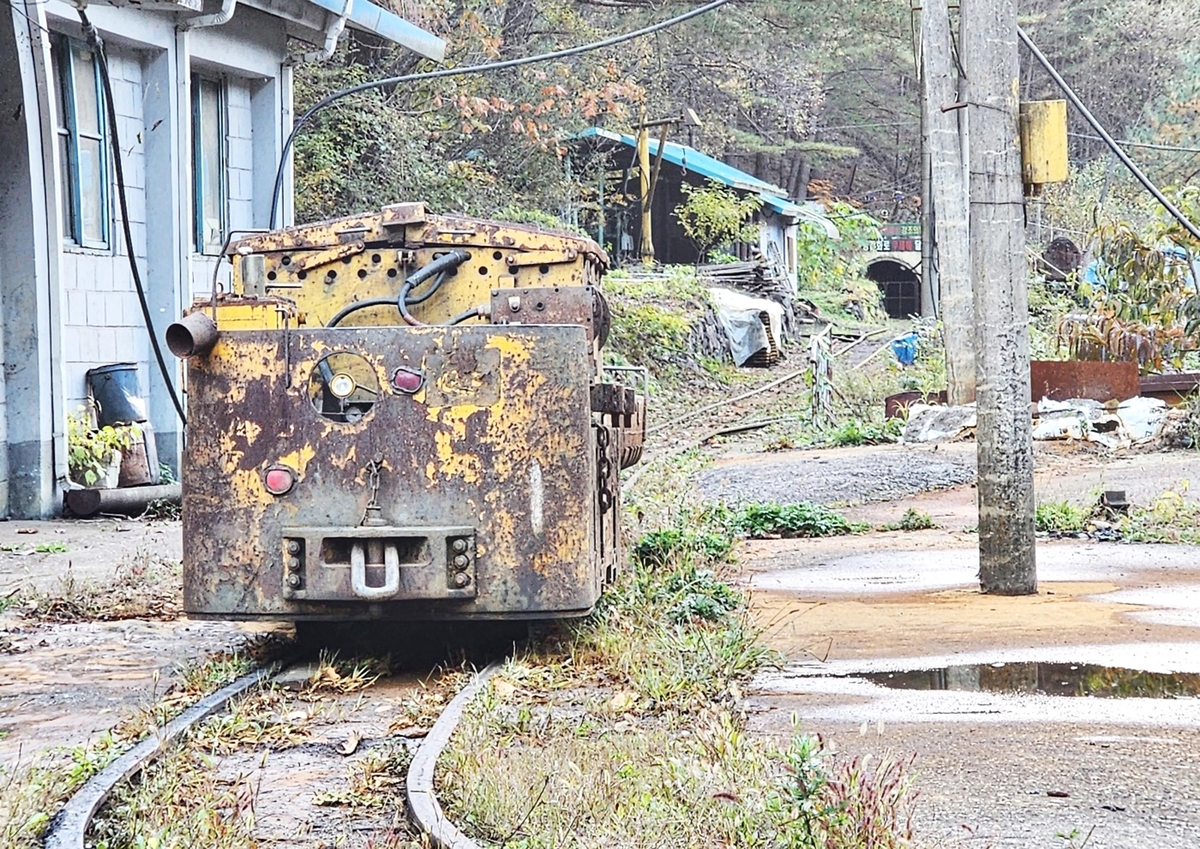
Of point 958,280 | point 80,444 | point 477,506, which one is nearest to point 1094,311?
point 958,280

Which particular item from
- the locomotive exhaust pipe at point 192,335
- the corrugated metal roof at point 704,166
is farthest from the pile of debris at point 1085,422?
the corrugated metal roof at point 704,166

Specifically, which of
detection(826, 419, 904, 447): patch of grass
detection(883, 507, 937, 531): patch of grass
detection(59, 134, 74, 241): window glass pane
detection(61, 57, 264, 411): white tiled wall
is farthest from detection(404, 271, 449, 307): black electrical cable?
detection(826, 419, 904, 447): patch of grass

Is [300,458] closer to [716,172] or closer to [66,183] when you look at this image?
[66,183]

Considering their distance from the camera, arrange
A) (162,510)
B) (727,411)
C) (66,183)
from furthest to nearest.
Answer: (727,411), (66,183), (162,510)

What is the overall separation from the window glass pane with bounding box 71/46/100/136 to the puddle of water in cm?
1084

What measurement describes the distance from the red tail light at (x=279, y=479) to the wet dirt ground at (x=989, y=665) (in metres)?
2.23

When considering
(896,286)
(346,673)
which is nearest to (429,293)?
(346,673)

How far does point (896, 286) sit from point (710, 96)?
45.8 ft

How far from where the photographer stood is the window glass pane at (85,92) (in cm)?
1492

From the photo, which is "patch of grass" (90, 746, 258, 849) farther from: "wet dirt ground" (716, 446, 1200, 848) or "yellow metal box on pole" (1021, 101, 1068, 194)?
"yellow metal box on pole" (1021, 101, 1068, 194)

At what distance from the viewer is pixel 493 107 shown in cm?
2788

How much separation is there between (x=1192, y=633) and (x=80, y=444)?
10.0m

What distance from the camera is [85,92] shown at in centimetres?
1509

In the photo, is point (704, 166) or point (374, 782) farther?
point (704, 166)
